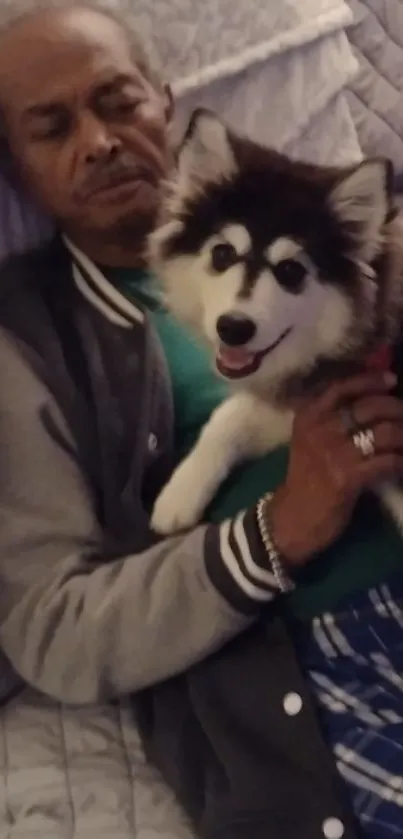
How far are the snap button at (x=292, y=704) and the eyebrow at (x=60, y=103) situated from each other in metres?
0.72

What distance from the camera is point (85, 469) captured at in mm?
1249

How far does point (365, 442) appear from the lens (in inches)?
40.6

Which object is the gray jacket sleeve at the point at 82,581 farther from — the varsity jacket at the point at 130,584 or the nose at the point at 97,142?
the nose at the point at 97,142

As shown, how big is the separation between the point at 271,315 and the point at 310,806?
0.47 m

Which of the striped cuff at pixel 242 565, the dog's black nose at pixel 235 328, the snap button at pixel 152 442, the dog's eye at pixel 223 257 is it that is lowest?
the snap button at pixel 152 442

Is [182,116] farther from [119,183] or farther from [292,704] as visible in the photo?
[292,704]

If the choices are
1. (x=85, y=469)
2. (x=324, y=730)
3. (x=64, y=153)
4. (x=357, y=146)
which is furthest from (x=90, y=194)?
(x=324, y=730)

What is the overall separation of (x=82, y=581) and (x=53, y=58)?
23.7 inches

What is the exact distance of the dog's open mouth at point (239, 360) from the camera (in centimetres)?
97

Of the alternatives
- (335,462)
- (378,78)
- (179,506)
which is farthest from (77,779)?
(378,78)

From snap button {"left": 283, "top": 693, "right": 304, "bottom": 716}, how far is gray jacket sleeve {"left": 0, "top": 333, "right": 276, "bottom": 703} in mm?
86

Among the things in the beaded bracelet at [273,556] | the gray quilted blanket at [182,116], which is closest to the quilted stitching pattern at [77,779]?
the gray quilted blanket at [182,116]

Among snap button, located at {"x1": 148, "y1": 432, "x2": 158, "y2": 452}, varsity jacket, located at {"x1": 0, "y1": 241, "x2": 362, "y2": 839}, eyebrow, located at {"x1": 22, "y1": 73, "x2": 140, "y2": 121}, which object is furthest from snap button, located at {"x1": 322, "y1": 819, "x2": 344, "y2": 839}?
eyebrow, located at {"x1": 22, "y1": 73, "x2": 140, "y2": 121}

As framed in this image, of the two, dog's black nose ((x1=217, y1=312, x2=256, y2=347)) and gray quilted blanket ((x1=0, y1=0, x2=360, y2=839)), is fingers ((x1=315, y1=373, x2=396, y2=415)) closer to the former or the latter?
Result: dog's black nose ((x1=217, y1=312, x2=256, y2=347))
